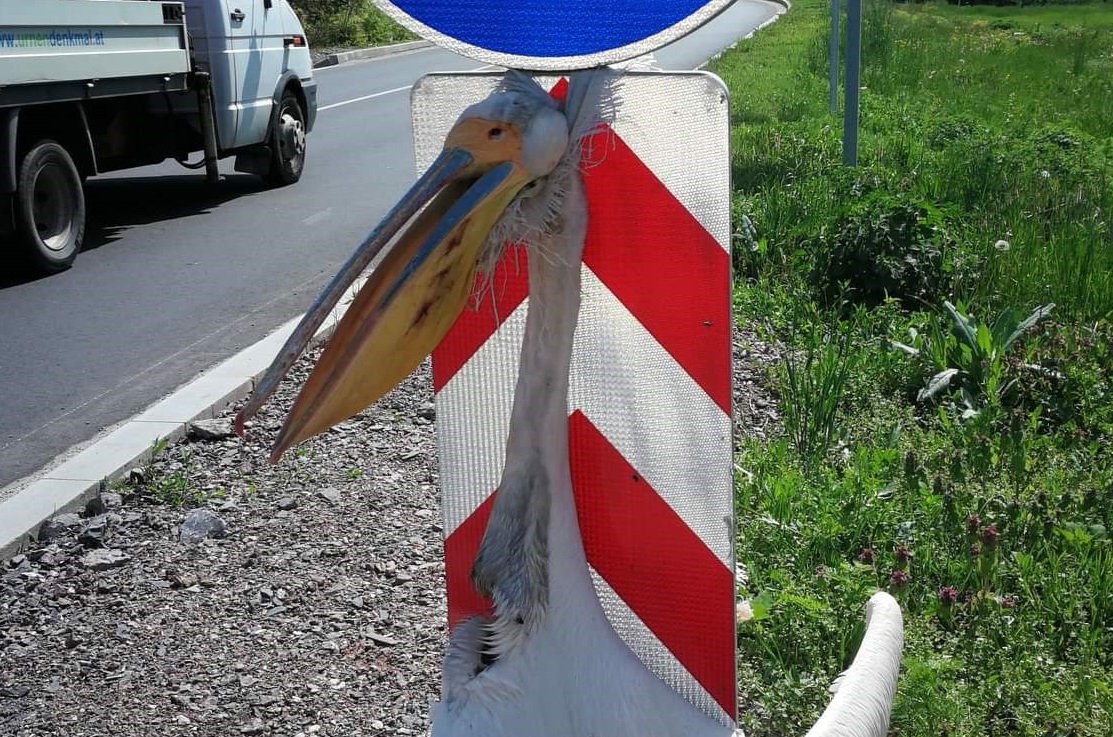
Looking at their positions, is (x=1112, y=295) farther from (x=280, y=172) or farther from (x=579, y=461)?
(x=280, y=172)

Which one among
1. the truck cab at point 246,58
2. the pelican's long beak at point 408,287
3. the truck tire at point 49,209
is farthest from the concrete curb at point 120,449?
the truck cab at point 246,58

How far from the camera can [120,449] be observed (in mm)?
4762

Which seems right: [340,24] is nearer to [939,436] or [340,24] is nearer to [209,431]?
[209,431]

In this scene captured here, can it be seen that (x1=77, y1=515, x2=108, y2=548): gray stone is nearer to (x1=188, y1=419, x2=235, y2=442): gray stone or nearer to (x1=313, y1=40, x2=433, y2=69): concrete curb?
(x1=188, y1=419, x2=235, y2=442): gray stone

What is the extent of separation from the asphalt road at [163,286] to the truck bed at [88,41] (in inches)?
54.4

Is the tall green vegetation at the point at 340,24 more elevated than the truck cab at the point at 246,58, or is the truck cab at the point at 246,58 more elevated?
the truck cab at the point at 246,58

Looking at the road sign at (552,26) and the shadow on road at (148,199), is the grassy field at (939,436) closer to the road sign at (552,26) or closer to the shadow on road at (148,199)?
the road sign at (552,26)

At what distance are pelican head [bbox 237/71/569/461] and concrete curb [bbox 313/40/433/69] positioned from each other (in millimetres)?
26520

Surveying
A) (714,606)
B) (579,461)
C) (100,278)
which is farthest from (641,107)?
(100,278)

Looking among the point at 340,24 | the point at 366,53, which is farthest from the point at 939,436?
the point at 340,24

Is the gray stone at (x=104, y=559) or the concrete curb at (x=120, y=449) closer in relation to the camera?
the gray stone at (x=104, y=559)

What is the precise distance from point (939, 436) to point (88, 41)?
7145mm

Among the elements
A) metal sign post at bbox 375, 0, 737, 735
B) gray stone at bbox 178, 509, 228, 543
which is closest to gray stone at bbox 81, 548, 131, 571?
gray stone at bbox 178, 509, 228, 543

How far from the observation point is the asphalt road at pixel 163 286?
19.4 feet
